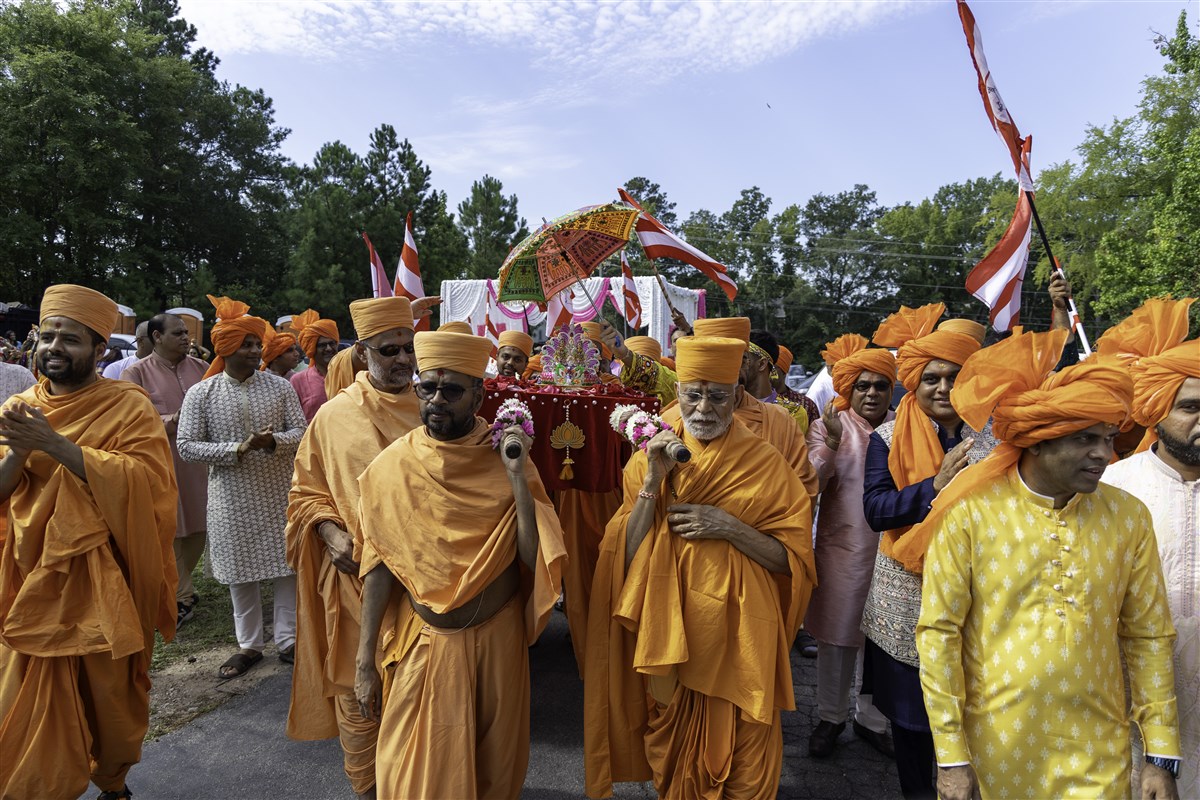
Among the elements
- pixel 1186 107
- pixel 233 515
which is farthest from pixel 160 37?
pixel 1186 107

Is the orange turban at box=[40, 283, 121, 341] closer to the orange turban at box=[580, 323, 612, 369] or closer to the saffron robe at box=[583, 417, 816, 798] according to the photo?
the orange turban at box=[580, 323, 612, 369]

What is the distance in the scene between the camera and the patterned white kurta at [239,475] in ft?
16.6

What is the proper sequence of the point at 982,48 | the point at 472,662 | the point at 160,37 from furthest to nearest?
the point at 160,37
the point at 982,48
the point at 472,662

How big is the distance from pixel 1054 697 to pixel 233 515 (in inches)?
199

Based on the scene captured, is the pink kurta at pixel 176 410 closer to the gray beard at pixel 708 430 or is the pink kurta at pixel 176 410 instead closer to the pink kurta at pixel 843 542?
A: the gray beard at pixel 708 430

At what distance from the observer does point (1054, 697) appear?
231cm

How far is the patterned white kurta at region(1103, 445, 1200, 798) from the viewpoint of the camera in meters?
2.66

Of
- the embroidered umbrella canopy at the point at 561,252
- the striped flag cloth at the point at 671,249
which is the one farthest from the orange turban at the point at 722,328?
the striped flag cloth at the point at 671,249

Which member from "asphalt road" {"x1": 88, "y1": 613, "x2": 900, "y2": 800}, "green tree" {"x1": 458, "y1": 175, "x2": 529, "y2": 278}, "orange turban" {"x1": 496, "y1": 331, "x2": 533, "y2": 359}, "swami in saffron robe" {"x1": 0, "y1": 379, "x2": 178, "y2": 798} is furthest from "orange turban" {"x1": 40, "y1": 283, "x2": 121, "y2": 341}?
"green tree" {"x1": 458, "y1": 175, "x2": 529, "y2": 278}

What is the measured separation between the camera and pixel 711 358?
3164mm

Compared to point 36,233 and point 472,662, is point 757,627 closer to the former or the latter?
point 472,662

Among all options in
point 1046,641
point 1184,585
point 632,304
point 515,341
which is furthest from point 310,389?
point 632,304

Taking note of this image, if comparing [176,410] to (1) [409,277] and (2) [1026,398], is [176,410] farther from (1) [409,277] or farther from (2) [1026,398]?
(2) [1026,398]

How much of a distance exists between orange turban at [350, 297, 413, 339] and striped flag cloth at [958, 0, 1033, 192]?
4.15 m
